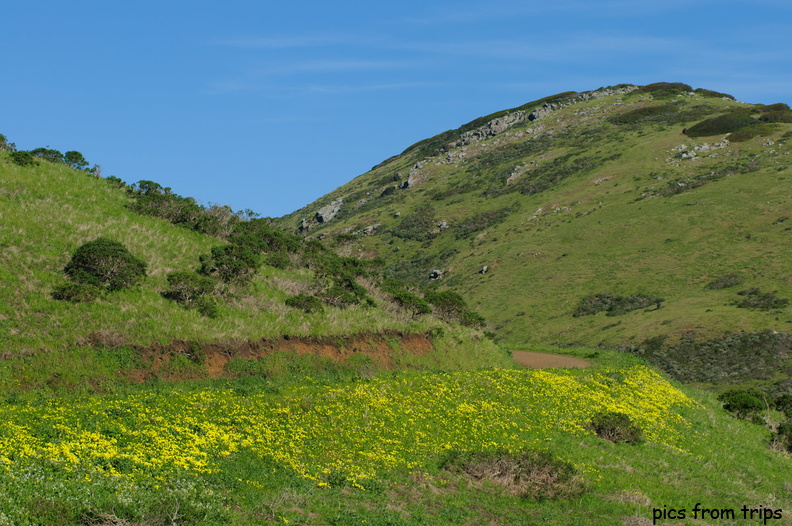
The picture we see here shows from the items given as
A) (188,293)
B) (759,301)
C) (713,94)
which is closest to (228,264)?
(188,293)

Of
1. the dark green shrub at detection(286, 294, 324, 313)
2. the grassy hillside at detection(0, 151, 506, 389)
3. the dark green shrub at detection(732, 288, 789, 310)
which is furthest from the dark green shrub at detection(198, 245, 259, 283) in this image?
the dark green shrub at detection(732, 288, 789, 310)

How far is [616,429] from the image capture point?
21.4 meters

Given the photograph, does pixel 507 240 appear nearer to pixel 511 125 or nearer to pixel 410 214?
pixel 410 214

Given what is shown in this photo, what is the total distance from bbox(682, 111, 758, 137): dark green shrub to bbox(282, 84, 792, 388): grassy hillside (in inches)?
14.8

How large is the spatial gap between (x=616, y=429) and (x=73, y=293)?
18.6 m

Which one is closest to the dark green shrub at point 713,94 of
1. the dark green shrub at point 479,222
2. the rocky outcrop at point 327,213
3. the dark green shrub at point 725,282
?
the dark green shrub at point 479,222

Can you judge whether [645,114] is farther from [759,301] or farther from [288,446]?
[288,446]

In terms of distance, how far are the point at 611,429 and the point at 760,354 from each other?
127 ft

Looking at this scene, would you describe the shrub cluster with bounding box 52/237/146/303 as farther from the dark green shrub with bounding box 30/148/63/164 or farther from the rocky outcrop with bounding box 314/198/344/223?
the rocky outcrop with bounding box 314/198/344/223

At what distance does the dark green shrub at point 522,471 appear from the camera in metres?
16.0

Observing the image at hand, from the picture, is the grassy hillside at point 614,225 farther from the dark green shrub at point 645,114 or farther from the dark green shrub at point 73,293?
the dark green shrub at point 73,293

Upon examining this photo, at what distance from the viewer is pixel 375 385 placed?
22.0m

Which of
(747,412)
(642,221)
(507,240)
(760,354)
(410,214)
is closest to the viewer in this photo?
(747,412)

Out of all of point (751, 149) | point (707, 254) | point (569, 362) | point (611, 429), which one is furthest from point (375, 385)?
point (751, 149)
